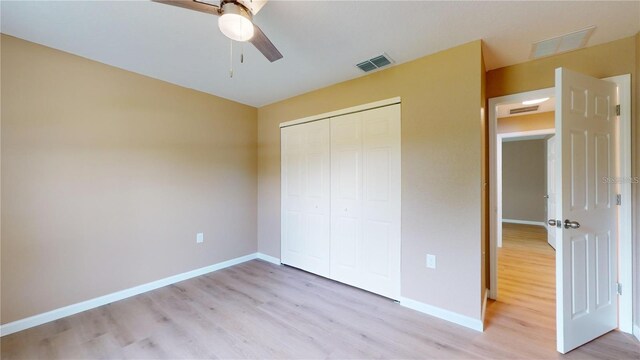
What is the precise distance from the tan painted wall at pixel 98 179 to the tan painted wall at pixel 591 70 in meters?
3.48

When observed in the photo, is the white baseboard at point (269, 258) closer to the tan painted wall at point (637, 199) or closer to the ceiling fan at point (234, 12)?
the ceiling fan at point (234, 12)

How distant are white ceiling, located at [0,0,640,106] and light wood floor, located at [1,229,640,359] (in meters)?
2.43

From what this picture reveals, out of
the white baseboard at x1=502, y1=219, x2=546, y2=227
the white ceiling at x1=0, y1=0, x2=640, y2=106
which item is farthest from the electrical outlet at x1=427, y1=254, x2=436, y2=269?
the white baseboard at x1=502, y1=219, x2=546, y2=227

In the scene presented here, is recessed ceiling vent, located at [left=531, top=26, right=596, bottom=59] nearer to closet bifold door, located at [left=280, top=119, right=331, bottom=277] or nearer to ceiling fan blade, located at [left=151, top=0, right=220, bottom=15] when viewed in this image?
closet bifold door, located at [left=280, top=119, right=331, bottom=277]

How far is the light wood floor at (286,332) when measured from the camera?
1.79m

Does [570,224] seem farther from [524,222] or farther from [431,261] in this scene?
[524,222]

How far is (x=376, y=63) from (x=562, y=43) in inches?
60.8

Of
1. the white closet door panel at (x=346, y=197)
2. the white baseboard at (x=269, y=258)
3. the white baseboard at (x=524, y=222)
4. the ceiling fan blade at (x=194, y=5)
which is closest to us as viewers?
the ceiling fan blade at (x=194, y=5)

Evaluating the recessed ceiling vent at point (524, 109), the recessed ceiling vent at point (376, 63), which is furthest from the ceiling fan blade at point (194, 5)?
the recessed ceiling vent at point (524, 109)

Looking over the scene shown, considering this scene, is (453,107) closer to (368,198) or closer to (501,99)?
(501,99)

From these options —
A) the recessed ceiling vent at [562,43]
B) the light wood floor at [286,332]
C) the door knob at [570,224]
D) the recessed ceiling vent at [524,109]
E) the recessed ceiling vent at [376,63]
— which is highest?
the recessed ceiling vent at [376,63]

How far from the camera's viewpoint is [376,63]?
2.47 metres

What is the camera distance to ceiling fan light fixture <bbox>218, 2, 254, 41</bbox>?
54.8 inches

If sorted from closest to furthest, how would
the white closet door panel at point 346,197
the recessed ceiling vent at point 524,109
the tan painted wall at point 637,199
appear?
the tan painted wall at point 637,199 → the white closet door panel at point 346,197 → the recessed ceiling vent at point 524,109
